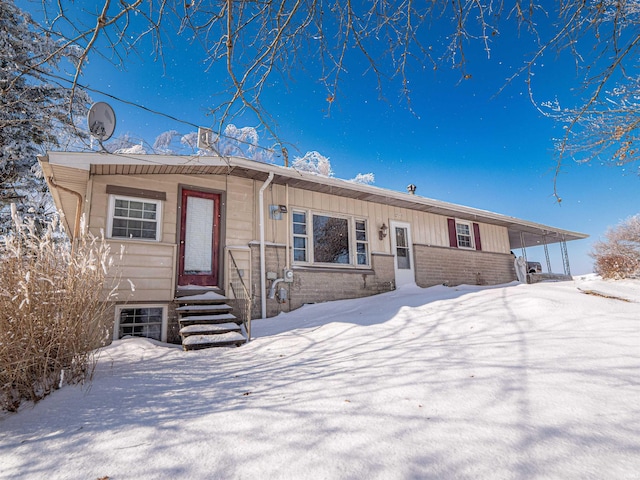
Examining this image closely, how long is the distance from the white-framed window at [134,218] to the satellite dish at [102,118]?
1.87 meters

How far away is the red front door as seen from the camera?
7.52 meters

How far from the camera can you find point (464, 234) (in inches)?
515

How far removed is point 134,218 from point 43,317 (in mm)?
4520

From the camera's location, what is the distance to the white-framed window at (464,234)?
12880mm

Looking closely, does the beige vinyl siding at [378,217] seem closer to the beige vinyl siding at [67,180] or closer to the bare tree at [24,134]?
the beige vinyl siding at [67,180]

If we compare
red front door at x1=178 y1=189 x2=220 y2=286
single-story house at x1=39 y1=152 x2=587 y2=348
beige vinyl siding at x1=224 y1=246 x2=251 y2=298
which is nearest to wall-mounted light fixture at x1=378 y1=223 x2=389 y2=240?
single-story house at x1=39 y1=152 x2=587 y2=348

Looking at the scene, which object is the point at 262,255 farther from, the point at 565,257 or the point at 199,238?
the point at 565,257

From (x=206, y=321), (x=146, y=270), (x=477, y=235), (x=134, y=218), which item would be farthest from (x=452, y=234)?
(x=134, y=218)

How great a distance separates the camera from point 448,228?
1253cm

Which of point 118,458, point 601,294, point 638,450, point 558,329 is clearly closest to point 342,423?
point 118,458

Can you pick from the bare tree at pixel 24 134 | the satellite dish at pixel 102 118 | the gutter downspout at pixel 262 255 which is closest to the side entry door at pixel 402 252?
the gutter downspout at pixel 262 255

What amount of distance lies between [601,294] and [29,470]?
7.66 meters

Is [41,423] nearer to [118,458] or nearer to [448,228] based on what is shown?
[118,458]

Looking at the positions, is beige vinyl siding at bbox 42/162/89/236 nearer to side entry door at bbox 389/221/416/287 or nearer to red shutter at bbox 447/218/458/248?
side entry door at bbox 389/221/416/287
